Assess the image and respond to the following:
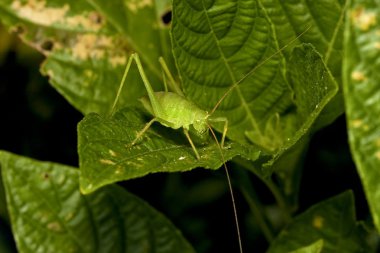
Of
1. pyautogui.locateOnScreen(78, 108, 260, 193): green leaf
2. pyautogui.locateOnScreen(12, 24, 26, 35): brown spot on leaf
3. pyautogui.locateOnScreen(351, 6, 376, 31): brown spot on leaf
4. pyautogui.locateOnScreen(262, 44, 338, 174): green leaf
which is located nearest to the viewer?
pyautogui.locateOnScreen(351, 6, 376, 31): brown spot on leaf

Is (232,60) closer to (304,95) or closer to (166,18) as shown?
(304,95)

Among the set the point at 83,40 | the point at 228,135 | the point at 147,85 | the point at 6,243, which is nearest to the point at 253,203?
the point at 228,135

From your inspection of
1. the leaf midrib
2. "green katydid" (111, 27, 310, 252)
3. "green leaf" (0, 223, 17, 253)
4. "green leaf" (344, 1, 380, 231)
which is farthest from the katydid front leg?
"green leaf" (344, 1, 380, 231)

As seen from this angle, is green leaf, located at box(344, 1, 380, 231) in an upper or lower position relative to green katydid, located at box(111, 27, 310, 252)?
upper

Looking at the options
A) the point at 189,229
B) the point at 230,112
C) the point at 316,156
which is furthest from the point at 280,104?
the point at 189,229

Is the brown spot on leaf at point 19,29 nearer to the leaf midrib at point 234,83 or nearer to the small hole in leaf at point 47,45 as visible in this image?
the small hole in leaf at point 47,45

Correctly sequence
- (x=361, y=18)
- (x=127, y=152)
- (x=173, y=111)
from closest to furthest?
(x=361, y=18) → (x=127, y=152) → (x=173, y=111)

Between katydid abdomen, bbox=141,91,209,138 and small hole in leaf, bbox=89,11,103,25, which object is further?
small hole in leaf, bbox=89,11,103,25

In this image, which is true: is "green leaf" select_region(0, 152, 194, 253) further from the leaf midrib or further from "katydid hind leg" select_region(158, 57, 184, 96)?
"katydid hind leg" select_region(158, 57, 184, 96)
